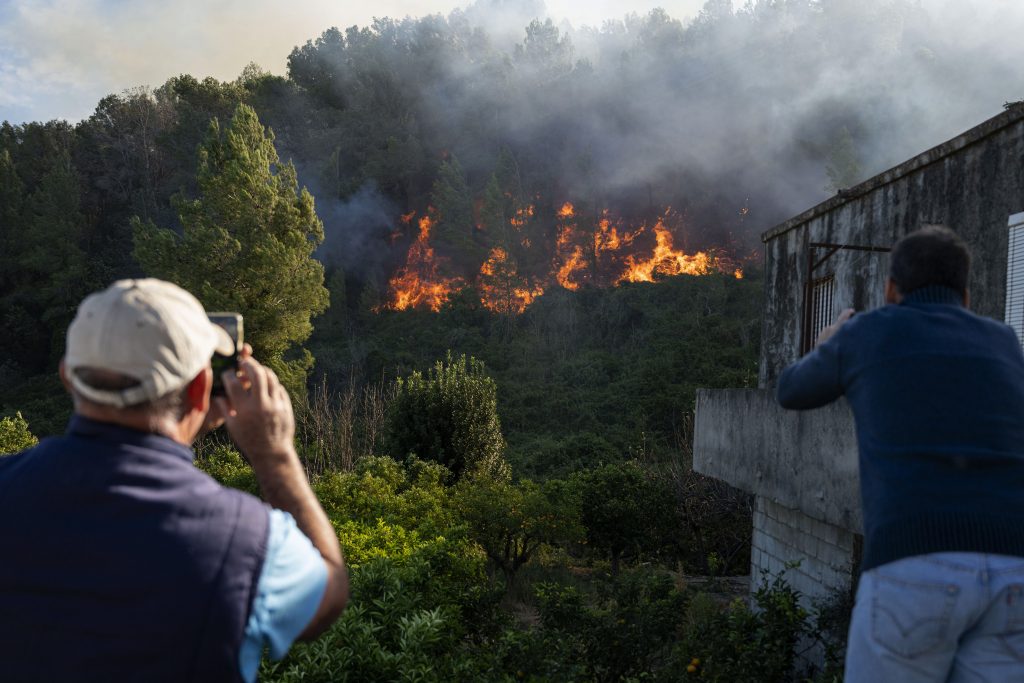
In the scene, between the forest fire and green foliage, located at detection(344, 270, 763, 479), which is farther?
the forest fire

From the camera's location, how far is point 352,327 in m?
37.8

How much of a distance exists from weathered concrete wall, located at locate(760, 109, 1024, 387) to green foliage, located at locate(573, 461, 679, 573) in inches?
116

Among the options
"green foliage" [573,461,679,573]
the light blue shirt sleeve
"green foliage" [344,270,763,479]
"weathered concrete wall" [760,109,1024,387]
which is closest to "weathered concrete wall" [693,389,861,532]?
"weathered concrete wall" [760,109,1024,387]

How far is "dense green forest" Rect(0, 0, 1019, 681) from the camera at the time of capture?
40.6ft

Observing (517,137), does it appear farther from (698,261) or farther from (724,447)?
(724,447)

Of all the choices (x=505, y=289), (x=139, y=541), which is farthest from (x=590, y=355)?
(x=139, y=541)

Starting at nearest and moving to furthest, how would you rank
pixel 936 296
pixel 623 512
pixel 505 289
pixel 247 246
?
pixel 936 296 < pixel 623 512 < pixel 247 246 < pixel 505 289

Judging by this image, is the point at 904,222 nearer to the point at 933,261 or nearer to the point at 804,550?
the point at 804,550

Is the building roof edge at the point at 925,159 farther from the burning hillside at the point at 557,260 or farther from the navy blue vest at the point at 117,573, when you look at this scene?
the burning hillside at the point at 557,260

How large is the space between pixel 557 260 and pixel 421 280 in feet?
25.8

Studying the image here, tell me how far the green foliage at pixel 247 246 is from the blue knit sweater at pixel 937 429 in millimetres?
21192

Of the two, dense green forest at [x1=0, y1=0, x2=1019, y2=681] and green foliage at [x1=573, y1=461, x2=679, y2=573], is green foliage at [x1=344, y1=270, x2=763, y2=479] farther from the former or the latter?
green foliage at [x1=573, y1=461, x2=679, y2=573]

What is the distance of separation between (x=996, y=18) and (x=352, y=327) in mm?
35358

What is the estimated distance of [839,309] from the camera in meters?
10.3
